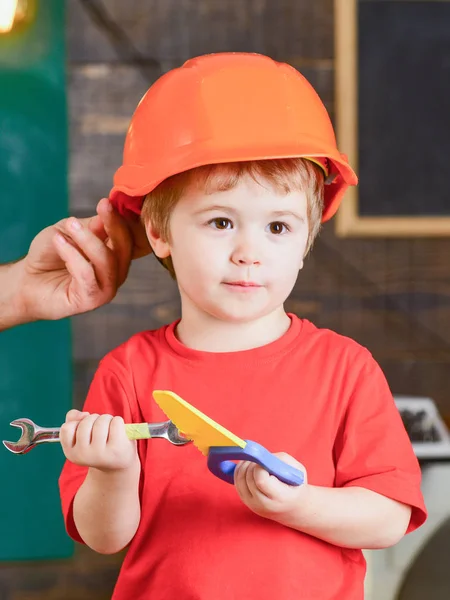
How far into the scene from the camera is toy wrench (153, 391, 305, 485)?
78 centimetres

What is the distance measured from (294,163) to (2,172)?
1175 mm

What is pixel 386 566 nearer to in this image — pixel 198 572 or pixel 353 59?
pixel 198 572

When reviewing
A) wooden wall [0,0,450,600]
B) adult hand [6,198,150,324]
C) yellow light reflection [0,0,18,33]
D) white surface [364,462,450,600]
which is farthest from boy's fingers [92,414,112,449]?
yellow light reflection [0,0,18,33]

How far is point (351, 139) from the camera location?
198cm

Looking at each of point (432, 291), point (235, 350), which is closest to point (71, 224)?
point (235, 350)

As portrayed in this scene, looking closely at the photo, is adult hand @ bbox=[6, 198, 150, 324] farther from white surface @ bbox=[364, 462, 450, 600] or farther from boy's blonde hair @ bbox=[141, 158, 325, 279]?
white surface @ bbox=[364, 462, 450, 600]

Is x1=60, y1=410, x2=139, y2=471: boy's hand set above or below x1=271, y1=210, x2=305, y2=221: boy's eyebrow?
below

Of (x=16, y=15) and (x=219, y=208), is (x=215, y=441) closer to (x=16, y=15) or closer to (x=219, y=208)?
(x=219, y=208)

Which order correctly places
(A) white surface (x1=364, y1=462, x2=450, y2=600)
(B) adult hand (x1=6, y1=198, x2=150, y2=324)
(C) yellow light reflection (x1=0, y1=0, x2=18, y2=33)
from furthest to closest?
(C) yellow light reflection (x1=0, y1=0, x2=18, y2=33) → (A) white surface (x1=364, y1=462, x2=450, y2=600) → (B) adult hand (x1=6, y1=198, x2=150, y2=324)

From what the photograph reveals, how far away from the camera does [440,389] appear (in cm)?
209

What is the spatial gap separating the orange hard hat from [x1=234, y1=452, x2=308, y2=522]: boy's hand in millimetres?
339

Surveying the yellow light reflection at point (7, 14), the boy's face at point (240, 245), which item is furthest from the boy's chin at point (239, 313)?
the yellow light reflection at point (7, 14)

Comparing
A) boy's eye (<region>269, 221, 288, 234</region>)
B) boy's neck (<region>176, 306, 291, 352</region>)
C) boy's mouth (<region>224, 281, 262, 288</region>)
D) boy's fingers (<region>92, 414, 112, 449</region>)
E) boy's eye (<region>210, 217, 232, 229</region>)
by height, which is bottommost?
boy's fingers (<region>92, 414, 112, 449</region>)

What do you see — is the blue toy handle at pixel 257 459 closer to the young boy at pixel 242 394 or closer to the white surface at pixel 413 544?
the young boy at pixel 242 394
